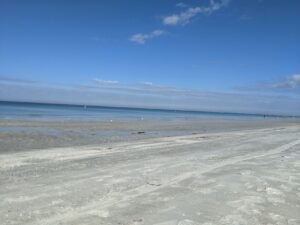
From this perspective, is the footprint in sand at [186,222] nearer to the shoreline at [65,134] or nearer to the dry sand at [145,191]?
the dry sand at [145,191]

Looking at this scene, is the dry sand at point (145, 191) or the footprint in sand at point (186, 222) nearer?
the footprint in sand at point (186, 222)

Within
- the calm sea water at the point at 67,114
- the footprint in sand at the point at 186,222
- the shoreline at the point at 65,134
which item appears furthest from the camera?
the calm sea water at the point at 67,114

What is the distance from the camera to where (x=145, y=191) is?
7.56m

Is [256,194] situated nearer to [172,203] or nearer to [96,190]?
[172,203]

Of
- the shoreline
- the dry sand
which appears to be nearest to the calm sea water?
the shoreline

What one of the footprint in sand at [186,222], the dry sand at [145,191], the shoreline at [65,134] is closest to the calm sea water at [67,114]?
the shoreline at [65,134]

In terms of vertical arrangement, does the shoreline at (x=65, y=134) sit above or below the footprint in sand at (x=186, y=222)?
below

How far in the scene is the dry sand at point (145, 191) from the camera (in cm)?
592

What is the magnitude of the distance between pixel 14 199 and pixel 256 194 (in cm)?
475

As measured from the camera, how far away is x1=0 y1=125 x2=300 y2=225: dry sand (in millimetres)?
5922

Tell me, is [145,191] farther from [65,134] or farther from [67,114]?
[67,114]

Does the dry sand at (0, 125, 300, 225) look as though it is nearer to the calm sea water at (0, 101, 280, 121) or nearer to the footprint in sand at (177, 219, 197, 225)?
the footprint in sand at (177, 219, 197, 225)

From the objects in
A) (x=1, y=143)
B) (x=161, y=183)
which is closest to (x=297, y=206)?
(x=161, y=183)

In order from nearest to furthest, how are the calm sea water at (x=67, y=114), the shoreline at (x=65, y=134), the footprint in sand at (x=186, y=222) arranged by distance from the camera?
the footprint in sand at (x=186, y=222) → the shoreline at (x=65, y=134) → the calm sea water at (x=67, y=114)
